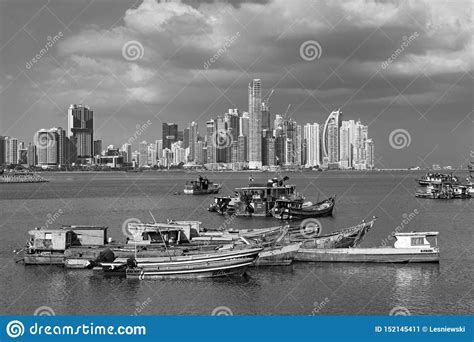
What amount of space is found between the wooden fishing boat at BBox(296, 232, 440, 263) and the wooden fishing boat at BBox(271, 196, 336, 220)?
21.5 m

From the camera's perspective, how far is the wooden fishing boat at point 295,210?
51031 mm

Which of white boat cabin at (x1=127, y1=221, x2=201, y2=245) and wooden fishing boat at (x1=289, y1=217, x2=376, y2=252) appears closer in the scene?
white boat cabin at (x1=127, y1=221, x2=201, y2=245)

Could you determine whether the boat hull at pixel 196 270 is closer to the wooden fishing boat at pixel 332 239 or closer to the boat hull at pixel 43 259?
the wooden fishing boat at pixel 332 239

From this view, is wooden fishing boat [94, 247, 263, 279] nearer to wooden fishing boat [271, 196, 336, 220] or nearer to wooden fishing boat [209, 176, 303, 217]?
wooden fishing boat [271, 196, 336, 220]

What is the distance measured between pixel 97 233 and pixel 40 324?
19147 mm

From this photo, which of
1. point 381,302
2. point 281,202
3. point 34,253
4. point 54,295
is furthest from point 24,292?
point 281,202

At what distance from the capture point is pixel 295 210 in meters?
51.4

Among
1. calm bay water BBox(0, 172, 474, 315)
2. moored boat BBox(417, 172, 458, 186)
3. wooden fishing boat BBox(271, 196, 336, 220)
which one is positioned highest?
moored boat BBox(417, 172, 458, 186)

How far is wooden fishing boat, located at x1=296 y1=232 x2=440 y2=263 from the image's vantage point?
28.6 m

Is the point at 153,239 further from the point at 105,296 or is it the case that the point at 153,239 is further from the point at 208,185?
the point at 208,185

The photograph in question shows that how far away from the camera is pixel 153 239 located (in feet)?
98.1

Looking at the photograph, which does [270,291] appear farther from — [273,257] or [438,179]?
[438,179]

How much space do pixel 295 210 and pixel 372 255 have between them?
2270cm

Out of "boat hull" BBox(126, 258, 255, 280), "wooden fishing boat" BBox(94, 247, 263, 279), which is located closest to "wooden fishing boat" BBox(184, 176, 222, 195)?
"wooden fishing boat" BBox(94, 247, 263, 279)
